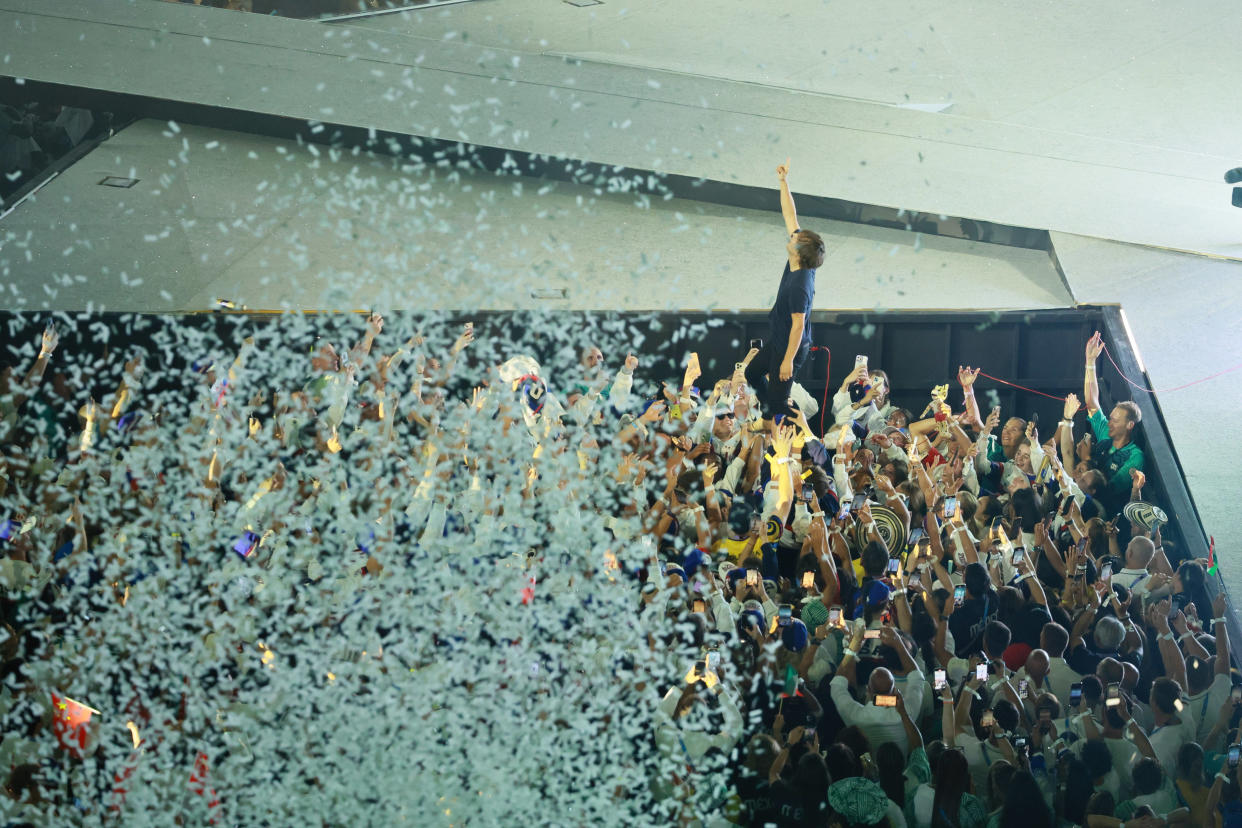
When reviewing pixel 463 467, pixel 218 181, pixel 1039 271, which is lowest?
pixel 1039 271

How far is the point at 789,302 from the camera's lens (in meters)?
5.35

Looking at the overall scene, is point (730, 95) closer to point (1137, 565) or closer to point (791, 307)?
point (791, 307)

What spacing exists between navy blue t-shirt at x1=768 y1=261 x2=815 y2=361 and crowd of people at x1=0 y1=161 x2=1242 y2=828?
0.02 meters

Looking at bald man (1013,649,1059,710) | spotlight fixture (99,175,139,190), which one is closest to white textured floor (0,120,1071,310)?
spotlight fixture (99,175,139,190)

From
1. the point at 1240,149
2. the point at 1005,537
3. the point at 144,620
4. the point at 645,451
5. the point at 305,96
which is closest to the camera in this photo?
the point at 144,620

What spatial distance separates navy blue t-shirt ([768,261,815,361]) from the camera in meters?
5.28

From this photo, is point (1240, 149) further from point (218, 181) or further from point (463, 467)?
point (218, 181)

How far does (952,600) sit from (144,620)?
3.31 meters

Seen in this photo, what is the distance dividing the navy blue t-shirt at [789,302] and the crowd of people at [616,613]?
2cm

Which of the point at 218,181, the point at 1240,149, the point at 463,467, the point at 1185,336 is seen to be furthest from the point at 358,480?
the point at 1240,149

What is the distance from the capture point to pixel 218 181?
8.26m

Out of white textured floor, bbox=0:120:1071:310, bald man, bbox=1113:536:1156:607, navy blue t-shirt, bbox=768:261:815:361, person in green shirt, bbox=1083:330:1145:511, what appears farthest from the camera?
white textured floor, bbox=0:120:1071:310

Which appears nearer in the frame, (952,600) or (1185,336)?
(952,600)

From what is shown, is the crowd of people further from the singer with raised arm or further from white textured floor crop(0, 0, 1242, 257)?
white textured floor crop(0, 0, 1242, 257)
